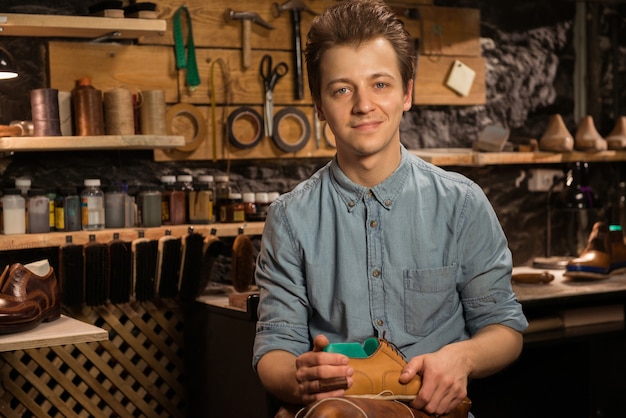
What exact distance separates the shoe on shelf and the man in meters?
0.17

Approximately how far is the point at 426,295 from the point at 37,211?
219cm

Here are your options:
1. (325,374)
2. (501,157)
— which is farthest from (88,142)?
(325,374)

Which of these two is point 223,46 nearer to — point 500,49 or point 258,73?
point 258,73

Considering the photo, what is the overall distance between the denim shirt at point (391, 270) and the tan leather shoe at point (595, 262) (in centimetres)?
237

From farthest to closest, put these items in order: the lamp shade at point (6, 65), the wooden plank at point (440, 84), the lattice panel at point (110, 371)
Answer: the wooden plank at point (440, 84), the lattice panel at point (110, 371), the lamp shade at point (6, 65)

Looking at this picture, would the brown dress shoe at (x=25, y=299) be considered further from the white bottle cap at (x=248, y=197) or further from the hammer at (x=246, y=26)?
the hammer at (x=246, y=26)

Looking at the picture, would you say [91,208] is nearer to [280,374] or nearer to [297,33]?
[297,33]

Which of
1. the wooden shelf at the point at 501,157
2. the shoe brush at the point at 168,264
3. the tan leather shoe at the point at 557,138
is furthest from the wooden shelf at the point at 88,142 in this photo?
the tan leather shoe at the point at 557,138

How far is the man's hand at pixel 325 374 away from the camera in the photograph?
5.19ft

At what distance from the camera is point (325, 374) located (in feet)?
5.19

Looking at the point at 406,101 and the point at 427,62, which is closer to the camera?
the point at 406,101

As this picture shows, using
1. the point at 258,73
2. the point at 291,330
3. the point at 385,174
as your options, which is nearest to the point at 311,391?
the point at 291,330

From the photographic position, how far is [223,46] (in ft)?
13.5

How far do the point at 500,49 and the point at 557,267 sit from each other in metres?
1.25
